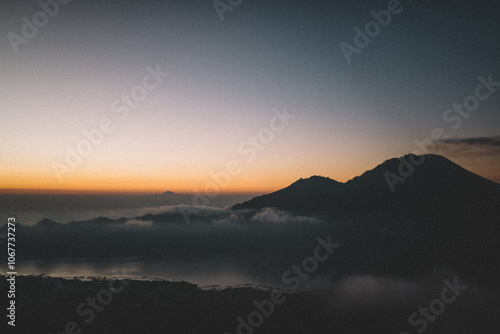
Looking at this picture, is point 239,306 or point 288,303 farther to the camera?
point 288,303

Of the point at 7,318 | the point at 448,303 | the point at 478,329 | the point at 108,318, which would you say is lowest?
the point at 448,303

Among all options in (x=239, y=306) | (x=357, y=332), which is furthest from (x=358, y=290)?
(x=239, y=306)

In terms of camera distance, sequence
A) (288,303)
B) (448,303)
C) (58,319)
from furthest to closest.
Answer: (448,303)
(288,303)
(58,319)

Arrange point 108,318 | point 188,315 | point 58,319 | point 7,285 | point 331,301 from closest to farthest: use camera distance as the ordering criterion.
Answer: point 58,319
point 108,318
point 188,315
point 7,285
point 331,301

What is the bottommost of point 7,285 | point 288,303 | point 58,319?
point 288,303

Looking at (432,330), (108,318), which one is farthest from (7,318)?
(432,330)

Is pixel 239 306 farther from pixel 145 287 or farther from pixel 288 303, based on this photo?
pixel 145 287

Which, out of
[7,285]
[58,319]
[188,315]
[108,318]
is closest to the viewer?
[58,319]

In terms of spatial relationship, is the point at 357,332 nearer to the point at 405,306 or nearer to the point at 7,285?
the point at 405,306

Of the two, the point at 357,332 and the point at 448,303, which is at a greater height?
the point at 357,332
